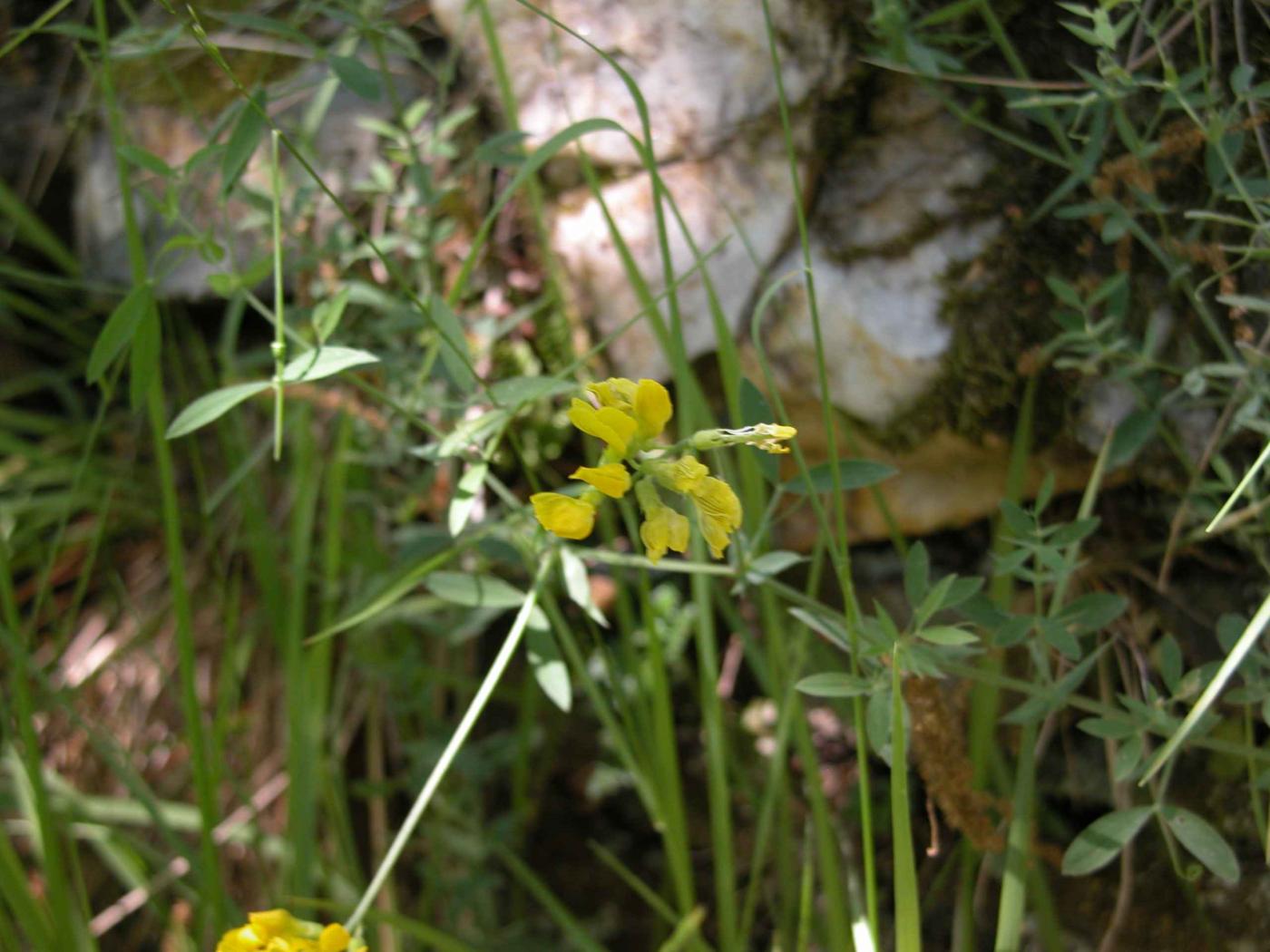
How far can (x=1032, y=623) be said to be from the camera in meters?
1.05

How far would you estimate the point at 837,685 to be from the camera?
38.4 inches

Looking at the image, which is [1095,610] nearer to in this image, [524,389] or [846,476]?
[846,476]

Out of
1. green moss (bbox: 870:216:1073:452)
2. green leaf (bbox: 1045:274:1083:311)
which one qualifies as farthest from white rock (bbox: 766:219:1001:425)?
green leaf (bbox: 1045:274:1083:311)

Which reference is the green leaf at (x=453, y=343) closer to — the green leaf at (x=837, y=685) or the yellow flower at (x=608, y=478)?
the yellow flower at (x=608, y=478)

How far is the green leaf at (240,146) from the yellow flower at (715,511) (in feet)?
1.75

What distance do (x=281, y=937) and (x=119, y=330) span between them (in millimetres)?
578

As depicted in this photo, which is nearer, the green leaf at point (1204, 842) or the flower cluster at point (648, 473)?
the flower cluster at point (648, 473)

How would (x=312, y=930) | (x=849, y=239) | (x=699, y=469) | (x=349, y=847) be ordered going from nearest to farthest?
(x=699, y=469)
(x=312, y=930)
(x=849, y=239)
(x=349, y=847)

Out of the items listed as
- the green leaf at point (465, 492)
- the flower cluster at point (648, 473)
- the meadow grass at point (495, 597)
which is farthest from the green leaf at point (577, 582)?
the flower cluster at point (648, 473)

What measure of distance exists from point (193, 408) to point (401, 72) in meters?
0.94

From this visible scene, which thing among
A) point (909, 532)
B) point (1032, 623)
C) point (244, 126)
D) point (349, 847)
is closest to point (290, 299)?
point (244, 126)

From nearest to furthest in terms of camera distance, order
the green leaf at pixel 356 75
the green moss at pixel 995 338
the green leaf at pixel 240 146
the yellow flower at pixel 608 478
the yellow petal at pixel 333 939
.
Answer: the yellow flower at pixel 608 478 < the yellow petal at pixel 333 939 < the green leaf at pixel 240 146 < the green leaf at pixel 356 75 < the green moss at pixel 995 338

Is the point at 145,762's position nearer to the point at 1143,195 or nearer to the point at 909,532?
the point at 909,532

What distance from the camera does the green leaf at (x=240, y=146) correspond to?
39.8 inches
